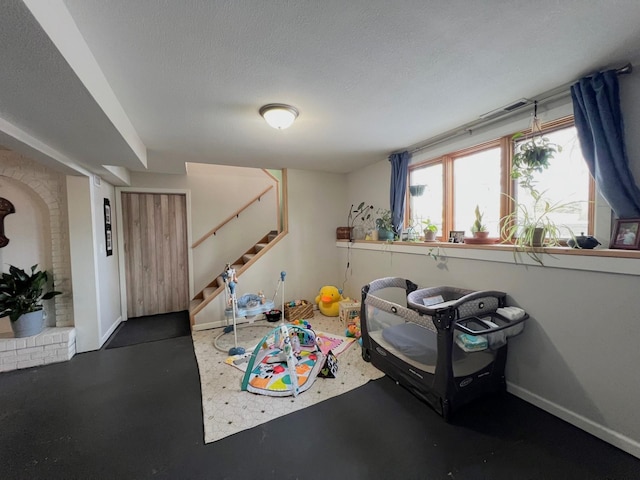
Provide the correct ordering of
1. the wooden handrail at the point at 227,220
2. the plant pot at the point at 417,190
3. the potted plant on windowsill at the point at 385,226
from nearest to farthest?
the plant pot at the point at 417,190, the potted plant on windowsill at the point at 385,226, the wooden handrail at the point at 227,220

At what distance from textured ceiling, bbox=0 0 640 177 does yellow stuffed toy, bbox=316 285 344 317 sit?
244 centimetres

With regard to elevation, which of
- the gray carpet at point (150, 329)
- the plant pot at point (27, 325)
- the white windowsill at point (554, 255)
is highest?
the white windowsill at point (554, 255)

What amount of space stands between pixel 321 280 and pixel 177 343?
2.21 meters

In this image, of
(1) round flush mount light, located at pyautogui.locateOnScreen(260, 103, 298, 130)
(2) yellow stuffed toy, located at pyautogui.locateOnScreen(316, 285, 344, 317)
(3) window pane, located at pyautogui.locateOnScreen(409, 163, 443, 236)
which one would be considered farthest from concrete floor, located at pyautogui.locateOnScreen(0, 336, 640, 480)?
(1) round flush mount light, located at pyautogui.locateOnScreen(260, 103, 298, 130)

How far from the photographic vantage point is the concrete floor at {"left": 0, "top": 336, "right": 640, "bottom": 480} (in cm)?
145

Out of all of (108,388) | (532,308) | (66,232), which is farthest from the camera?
(66,232)

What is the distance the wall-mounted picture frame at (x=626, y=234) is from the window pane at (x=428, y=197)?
4.68 feet

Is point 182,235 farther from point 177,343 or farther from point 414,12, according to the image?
point 414,12

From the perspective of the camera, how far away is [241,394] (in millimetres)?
2115

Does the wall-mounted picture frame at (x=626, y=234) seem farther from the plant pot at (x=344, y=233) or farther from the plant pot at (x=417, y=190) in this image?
the plant pot at (x=344, y=233)

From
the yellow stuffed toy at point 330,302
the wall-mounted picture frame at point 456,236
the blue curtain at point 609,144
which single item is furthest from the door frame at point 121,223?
the blue curtain at point 609,144

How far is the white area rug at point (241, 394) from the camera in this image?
5.95 feet

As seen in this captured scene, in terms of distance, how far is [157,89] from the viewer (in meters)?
1.74

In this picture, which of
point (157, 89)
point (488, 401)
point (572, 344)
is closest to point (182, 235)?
A: point (157, 89)
